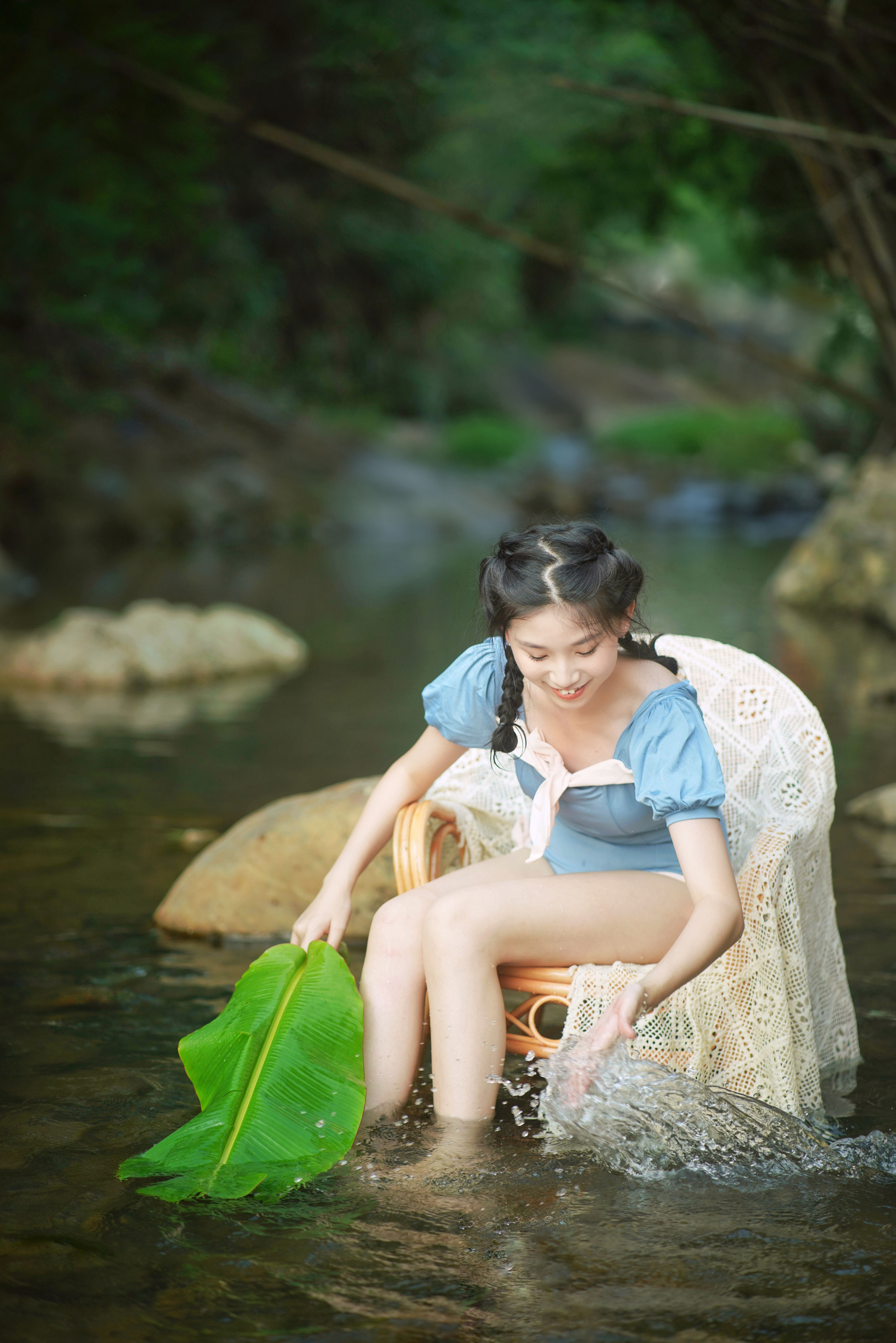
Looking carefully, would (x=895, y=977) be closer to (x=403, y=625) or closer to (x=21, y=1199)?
(x=21, y=1199)

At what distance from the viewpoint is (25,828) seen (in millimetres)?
5473

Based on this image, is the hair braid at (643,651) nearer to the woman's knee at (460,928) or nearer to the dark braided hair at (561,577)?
the dark braided hair at (561,577)

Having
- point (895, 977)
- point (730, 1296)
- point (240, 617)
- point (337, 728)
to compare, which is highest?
point (240, 617)

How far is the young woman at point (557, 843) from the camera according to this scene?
2.60 m

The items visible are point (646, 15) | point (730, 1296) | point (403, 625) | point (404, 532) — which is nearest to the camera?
point (730, 1296)

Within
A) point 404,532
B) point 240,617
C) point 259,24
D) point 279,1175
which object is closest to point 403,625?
point 240,617

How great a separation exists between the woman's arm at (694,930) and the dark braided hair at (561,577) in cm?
44

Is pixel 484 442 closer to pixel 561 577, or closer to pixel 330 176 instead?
pixel 330 176

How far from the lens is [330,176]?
21188mm

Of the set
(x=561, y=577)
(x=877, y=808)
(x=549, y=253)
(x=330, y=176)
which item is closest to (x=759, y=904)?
(x=561, y=577)

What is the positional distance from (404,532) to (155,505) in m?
4.45

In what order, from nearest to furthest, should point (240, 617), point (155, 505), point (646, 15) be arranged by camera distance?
point (646, 15)
point (240, 617)
point (155, 505)

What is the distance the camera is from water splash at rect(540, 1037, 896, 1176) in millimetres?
2623

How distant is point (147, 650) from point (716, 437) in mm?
25465
